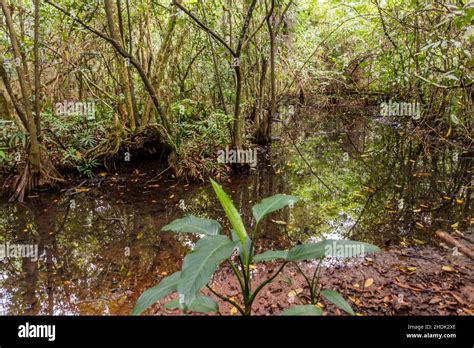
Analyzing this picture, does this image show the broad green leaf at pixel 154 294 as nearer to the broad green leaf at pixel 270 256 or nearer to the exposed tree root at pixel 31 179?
the broad green leaf at pixel 270 256

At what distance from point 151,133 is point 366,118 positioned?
29.1 feet

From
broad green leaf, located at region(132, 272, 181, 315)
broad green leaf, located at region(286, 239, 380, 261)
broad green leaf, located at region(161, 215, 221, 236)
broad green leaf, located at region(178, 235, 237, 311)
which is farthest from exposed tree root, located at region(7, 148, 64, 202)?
broad green leaf, located at region(286, 239, 380, 261)

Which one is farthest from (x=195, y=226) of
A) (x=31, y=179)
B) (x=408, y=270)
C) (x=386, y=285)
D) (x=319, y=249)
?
(x=31, y=179)

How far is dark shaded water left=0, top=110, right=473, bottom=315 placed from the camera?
310 centimetres

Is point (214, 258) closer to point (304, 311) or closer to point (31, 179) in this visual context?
point (304, 311)

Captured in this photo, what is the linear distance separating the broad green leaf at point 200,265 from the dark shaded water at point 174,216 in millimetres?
1370

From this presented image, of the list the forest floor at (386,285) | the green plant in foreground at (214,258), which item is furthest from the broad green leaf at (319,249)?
the forest floor at (386,285)

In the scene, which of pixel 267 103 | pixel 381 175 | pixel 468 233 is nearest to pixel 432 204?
pixel 468 233

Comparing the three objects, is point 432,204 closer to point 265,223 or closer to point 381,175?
point 381,175

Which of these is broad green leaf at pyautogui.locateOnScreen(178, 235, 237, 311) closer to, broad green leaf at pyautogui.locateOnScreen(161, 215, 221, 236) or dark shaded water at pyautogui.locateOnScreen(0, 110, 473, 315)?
broad green leaf at pyautogui.locateOnScreen(161, 215, 221, 236)

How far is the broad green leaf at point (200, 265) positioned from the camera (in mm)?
1512

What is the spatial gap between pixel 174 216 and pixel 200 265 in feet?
9.91

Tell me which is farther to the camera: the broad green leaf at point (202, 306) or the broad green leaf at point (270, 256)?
the broad green leaf at point (270, 256)

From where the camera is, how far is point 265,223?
4.24 meters
